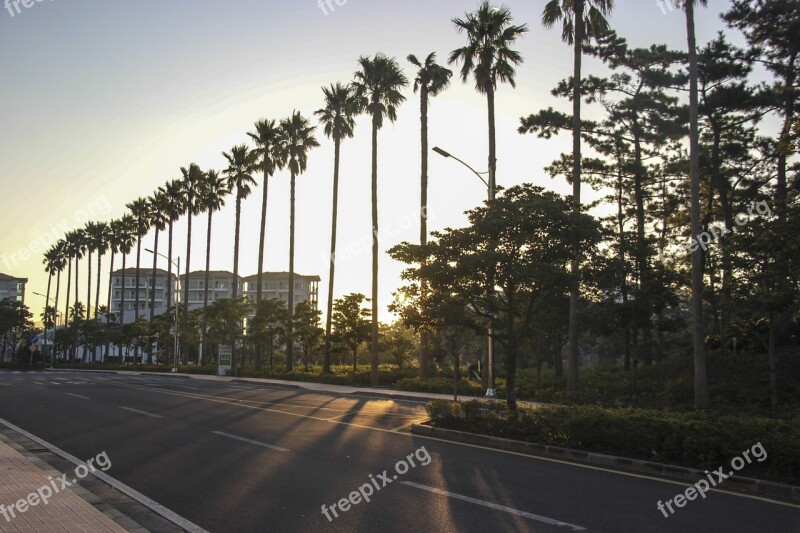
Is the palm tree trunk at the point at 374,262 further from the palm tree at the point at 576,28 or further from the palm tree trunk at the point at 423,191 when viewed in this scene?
the palm tree at the point at 576,28

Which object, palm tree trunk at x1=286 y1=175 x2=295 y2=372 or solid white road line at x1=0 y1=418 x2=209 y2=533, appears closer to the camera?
solid white road line at x1=0 y1=418 x2=209 y2=533

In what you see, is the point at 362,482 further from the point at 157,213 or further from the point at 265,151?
the point at 157,213

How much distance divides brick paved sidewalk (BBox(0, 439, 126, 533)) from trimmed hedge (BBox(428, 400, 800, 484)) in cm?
775

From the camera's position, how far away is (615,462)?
10.4 meters

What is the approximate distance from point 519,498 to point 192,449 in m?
6.66

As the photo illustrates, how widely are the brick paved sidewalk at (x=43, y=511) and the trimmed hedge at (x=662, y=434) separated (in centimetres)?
775

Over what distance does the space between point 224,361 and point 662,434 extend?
139 feet

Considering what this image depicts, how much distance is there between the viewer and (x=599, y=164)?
35.7 m

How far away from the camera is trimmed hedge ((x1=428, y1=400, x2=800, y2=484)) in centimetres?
899

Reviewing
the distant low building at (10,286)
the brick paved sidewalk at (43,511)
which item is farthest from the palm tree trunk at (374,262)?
the distant low building at (10,286)

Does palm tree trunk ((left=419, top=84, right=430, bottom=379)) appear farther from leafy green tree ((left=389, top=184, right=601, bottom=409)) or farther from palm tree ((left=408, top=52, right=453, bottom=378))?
leafy green tree ((left=389, top=184, right=601, bottom=409))

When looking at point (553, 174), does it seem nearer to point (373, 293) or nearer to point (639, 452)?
point (373, 293)

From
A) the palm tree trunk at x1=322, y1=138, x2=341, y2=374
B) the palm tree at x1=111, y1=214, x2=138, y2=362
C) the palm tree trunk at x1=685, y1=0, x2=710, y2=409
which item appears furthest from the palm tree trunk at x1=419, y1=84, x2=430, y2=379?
the palm tree at x1=111, y1=214, x2=138, y2=362

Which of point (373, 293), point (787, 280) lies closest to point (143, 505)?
point (787, 280)
